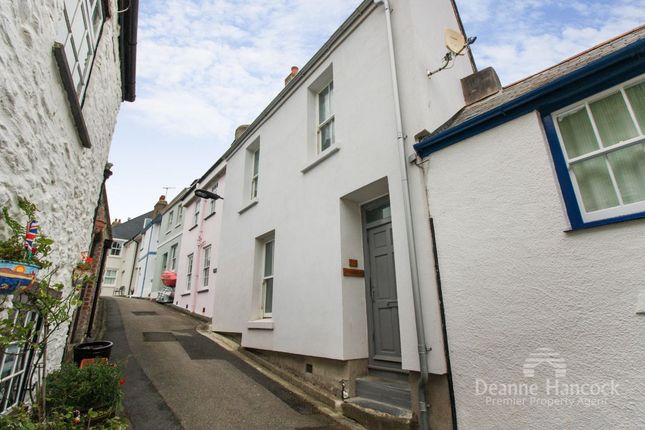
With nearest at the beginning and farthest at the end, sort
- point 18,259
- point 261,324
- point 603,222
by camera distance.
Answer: point 18,259 < point 603,222 < point 261,324

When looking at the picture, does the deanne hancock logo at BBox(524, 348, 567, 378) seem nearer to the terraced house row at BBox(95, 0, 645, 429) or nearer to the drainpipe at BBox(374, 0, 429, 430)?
the terraced house row at BBox(95, 0, 645, 429)

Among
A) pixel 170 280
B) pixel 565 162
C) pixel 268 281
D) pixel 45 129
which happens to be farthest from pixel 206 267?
pixel 565 162

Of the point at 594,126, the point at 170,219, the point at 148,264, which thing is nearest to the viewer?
the point at 594,126

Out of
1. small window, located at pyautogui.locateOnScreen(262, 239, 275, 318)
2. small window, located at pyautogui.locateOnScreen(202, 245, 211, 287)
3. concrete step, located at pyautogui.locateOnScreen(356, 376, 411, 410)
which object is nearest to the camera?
concrete step, located at pyautogui.locateOnScreen(356, 376, 411, 410)

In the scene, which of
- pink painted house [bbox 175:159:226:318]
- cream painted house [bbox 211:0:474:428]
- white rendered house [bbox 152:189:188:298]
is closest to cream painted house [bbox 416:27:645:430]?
cream painted house [bbox 211:0:474:428]

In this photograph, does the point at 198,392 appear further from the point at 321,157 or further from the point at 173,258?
the point at 173,258

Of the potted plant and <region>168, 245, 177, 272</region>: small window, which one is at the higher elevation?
<region>168, 245, 177, 272</region>: small window

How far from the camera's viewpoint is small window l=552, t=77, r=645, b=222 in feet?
9.90

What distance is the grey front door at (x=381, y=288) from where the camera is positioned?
4.97 meters

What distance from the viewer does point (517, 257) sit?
3.41m

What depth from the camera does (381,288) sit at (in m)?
5.31

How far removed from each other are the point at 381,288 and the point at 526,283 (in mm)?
2350

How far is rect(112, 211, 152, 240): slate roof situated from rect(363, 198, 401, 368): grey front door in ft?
95.3

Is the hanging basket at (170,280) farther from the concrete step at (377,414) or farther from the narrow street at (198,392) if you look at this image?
the concrete step at (377,414)
